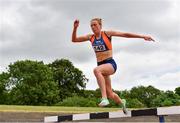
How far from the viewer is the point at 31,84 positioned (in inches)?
2552

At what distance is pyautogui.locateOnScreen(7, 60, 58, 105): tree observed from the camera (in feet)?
207

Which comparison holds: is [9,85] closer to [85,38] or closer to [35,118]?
[35,118]

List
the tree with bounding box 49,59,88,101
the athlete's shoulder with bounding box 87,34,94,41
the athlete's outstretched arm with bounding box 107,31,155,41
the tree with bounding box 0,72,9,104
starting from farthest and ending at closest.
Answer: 1. the tree with bounding box 49,59,88,101
2. the tree with bounding box 0,72,9,104
3. the athlete's shoulder with bounding box 87,34,94,41
4. the athlete's outstretched arm with bounding box 107,31,155,41

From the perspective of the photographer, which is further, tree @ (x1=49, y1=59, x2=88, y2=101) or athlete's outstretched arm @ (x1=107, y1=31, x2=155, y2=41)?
tree @ (x1=49, y1=59, x2=88, y2=101)

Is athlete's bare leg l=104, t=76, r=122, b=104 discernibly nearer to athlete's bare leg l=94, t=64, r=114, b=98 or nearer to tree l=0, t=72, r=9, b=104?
athlete's bare leg l=94, t=64, r=114, b=98

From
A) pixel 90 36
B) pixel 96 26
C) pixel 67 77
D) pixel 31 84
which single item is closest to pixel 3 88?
pixel 31 84

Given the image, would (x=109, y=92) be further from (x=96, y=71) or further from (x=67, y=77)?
(x=67, y=77)

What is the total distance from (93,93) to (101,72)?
67.2 m

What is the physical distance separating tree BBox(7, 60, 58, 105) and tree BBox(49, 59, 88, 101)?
4892 mm

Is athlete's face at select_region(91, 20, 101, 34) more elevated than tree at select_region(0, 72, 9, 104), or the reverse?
tree at select_region(0, 72, 9, 104)

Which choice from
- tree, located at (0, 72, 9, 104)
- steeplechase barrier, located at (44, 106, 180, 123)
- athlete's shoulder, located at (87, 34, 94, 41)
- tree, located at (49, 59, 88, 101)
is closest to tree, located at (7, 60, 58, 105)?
tree, located at (0, 72, 9, 104)

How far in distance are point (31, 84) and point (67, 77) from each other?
757cm

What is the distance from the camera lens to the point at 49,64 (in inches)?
2840

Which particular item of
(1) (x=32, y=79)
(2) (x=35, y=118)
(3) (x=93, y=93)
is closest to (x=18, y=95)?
(1) (x=32, y=79)
